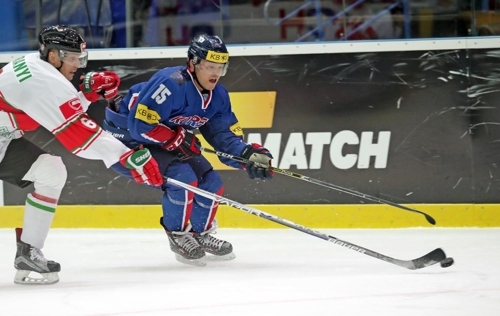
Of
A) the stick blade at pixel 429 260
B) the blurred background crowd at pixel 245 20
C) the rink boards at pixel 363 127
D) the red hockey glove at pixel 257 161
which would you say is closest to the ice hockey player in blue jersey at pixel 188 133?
the red hockey glove at pixel 257 161

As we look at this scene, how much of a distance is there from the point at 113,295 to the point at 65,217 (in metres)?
2.08

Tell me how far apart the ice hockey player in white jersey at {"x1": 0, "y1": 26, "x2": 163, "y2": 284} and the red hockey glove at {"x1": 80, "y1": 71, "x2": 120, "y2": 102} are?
7.2 inches

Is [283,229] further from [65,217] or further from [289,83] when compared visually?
[65,217]

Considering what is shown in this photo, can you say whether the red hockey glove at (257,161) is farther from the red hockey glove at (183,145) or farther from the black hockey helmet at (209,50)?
the black hockey helmet at (209,50)

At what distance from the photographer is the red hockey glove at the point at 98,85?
3.81 m

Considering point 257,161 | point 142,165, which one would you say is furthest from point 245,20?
point 142,165

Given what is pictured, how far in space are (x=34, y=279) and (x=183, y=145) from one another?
93 centimetres

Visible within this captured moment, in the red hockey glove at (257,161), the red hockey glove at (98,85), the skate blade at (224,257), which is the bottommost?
the skate blade at (224,257)

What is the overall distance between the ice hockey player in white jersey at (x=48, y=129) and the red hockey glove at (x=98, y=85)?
18cm

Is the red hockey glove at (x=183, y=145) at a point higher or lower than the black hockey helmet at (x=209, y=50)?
lower

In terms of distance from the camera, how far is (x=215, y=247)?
413cm

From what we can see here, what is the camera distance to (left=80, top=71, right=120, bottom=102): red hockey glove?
3811mm

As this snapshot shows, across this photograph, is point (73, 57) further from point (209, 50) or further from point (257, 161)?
point (257, 161)

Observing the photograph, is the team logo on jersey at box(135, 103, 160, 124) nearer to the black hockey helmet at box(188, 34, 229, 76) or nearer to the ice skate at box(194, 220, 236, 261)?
the black hockey helmet at box(188, 34, 229, 76)
